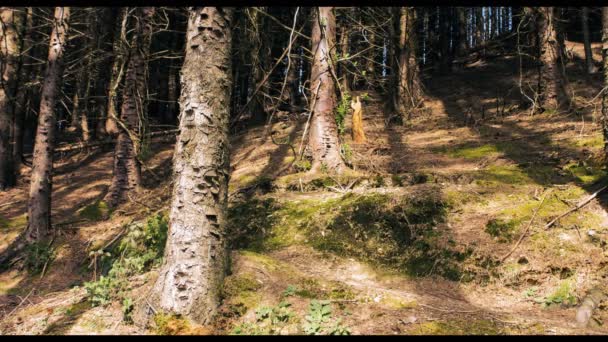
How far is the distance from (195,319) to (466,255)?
3.39 m

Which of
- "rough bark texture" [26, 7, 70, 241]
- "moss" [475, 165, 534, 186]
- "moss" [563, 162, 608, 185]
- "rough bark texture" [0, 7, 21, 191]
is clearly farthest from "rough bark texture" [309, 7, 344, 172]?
"rough bark texture" [0, 7, 21, 191]

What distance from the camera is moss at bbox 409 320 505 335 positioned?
3.39 metres

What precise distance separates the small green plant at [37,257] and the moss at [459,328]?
774 centimetres

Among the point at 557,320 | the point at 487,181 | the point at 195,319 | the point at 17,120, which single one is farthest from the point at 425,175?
the point at 17,120

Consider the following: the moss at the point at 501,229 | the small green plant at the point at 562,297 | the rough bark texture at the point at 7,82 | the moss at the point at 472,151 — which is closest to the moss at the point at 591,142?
the moss at the point at 472,151

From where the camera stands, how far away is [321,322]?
3.61m

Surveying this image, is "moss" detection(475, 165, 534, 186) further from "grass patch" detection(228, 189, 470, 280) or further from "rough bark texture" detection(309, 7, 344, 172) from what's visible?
"rough bark texture" detection(309, 7, 344, 172)

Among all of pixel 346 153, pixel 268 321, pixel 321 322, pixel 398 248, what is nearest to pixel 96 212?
pixel 346 153

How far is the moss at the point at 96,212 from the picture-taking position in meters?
10.6

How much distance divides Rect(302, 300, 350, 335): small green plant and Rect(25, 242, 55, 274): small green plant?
6.89m

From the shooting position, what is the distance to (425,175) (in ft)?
24.7

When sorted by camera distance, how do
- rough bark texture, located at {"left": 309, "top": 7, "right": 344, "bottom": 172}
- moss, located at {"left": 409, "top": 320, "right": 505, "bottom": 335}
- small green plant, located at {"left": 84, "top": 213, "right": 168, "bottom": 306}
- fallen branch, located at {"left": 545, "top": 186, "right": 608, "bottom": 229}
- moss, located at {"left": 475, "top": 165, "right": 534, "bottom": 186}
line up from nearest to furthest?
moss, located at {"left": 409, "top": 320, "right": 505, "bottom": 335} → small green plant, located at {"left": 84, "top": 213, "right": 168, "bottom": 306} → fallen branch, located at {"left": 545, "top": 186, "right": 608, "bottom": 229} → moss, located at {"left": 475, "top": 165, "right": 534, "bottom": 186} → rough bark texture, located at {"left": 309, "top": 7, "right": 344, "bottom": 172}

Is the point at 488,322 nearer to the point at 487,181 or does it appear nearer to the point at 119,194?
the point at 487,181

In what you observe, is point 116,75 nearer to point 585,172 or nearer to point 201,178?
point 201,178
